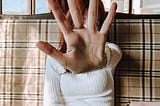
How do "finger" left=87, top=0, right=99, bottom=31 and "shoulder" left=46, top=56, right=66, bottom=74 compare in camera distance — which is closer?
"finger" left=87, top=0, right=99, bottom=31

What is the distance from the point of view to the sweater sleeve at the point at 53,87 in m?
0.96

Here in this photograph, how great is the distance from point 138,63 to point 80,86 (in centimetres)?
28

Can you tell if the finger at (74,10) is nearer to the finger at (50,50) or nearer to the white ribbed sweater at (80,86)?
the finger at (50,50)

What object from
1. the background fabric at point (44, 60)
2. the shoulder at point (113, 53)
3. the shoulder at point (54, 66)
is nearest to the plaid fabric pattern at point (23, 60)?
the background fabric at point (44, 60)

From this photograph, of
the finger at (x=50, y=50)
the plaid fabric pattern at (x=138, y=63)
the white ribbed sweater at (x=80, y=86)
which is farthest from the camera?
the plaid fabric pattern at (x=138, y=63)

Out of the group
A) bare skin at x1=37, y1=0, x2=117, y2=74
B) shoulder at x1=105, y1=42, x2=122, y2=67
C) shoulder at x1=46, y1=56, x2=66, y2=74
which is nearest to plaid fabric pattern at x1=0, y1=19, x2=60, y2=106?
shoulder at x1=46, y1=56, x2=66, y2=74

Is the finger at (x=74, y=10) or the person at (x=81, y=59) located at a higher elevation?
the finger at (x=74, y=10)

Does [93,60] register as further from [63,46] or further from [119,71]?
[119,71]

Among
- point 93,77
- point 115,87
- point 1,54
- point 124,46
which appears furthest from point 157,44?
point 1,54

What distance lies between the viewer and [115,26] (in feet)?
3.61

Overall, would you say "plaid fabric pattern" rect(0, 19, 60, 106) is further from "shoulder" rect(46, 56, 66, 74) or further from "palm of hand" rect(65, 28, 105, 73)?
"palm of hand" rect(65, 28, 105, 73)

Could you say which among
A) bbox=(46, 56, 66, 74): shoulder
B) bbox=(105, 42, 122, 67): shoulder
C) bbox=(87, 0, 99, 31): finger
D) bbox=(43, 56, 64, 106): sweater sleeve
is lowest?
bbox=(43, 56, 64, 106): sweater sleeve

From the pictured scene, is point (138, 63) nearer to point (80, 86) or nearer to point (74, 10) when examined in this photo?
point (80, 86)

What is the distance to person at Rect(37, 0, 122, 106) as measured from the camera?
2.47 feet
